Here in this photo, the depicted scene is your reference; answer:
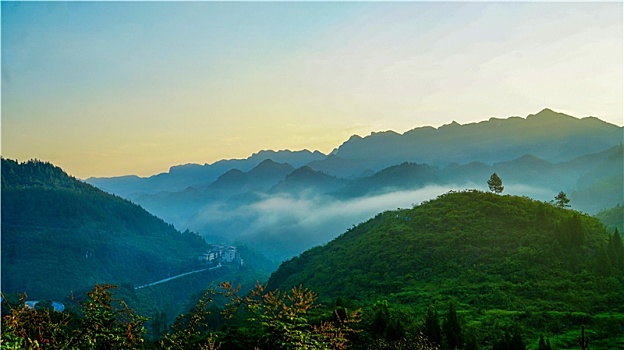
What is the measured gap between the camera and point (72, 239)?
251 feet

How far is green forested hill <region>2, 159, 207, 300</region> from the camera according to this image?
6594 centimetres

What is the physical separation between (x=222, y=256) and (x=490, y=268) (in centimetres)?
7998

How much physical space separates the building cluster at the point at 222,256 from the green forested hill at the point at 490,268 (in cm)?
5591

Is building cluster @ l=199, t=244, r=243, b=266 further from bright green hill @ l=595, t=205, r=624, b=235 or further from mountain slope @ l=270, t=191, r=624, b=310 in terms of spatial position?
bright green hill @ l=595, t=205, r=624, b=235

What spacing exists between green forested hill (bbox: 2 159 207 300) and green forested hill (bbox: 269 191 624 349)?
44.1 meters

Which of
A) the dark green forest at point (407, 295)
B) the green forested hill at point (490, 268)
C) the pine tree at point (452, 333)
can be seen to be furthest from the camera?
the green forested hill at point (490, 268)

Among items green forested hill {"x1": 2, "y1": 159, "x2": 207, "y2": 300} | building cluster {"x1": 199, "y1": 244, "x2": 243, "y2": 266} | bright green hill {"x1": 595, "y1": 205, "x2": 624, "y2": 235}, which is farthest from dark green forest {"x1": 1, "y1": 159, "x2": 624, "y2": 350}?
building cluster {"x1": 199, "y1": 244, "x2": 243, "y2": 266}

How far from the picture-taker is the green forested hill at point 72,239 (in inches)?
2596

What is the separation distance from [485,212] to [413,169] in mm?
94872

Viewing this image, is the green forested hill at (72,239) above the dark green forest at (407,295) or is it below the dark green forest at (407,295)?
above

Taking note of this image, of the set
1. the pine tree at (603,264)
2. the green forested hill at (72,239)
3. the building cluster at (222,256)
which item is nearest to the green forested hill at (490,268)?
the pine tree at (603,264)

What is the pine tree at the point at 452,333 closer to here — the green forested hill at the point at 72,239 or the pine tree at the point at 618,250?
the pine tree at the point at 618,250

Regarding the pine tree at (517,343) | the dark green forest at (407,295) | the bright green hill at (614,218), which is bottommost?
the pine tree at (517,343)

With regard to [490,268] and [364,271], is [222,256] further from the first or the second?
[490,268]
